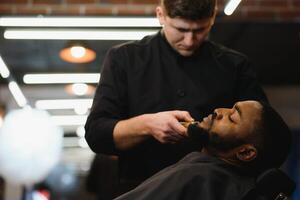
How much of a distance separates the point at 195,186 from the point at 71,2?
2.44 meters

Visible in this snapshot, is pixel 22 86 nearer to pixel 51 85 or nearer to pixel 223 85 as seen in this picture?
pixel 51 85

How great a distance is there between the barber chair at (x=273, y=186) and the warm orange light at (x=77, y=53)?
3.13 m

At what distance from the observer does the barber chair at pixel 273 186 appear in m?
1.35

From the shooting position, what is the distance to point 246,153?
4.92ft

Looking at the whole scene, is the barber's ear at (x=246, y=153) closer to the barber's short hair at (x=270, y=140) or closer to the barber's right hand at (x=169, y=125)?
the barber's short hair at (x=270, y=140)

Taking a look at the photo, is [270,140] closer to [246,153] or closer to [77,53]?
[246,153]

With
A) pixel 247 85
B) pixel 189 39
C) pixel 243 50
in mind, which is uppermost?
pixel 189 39

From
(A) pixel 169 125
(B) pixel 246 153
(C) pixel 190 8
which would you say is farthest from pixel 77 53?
(B) pixel 246 153

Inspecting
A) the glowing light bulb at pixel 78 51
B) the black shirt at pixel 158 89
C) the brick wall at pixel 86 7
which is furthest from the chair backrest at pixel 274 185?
the glowing light bulb at pixel 78 51

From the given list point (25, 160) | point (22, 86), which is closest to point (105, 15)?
point (22, 86)

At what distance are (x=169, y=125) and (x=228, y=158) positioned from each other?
22 centimetres

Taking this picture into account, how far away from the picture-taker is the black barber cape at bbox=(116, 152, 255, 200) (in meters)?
1.38

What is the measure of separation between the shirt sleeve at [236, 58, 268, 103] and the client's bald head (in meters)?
0.34

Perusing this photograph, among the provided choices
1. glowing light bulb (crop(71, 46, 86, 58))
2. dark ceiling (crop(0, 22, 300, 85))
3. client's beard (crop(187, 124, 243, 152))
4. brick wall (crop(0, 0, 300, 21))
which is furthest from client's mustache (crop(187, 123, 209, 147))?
glowing light bulb (crop(71, 46, 86, 58))
